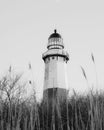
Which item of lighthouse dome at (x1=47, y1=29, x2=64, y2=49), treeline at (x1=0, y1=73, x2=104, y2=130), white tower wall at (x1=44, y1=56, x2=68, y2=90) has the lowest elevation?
treeline at (x1=0, y1=73, x2=104, y2=130)

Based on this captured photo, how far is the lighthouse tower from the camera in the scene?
56.8 ft

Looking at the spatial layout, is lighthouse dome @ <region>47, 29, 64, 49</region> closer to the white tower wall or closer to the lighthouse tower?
the lighthouse tower

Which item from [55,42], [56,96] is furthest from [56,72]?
[56,96]

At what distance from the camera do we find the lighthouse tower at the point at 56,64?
56.8 ft

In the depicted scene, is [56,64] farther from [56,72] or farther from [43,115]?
[43,115]

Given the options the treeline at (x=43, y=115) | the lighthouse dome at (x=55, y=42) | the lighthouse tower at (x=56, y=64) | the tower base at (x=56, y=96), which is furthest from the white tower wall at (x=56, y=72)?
the treeline at (x=43, y=115)

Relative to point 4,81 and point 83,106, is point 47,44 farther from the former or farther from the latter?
point 83,106

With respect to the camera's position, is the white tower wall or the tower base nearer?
the tower base

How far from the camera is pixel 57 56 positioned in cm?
1848

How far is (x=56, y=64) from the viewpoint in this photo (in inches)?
711

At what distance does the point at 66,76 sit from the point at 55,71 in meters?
1.20

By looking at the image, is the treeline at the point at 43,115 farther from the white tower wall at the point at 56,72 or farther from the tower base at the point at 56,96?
the white tower wall at the point at 56,72

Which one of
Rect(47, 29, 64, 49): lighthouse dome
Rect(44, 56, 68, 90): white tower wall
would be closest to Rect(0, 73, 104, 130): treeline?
Rect(44, 56, 68, 90): white tower wall

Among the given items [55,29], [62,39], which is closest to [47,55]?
[62,39]
